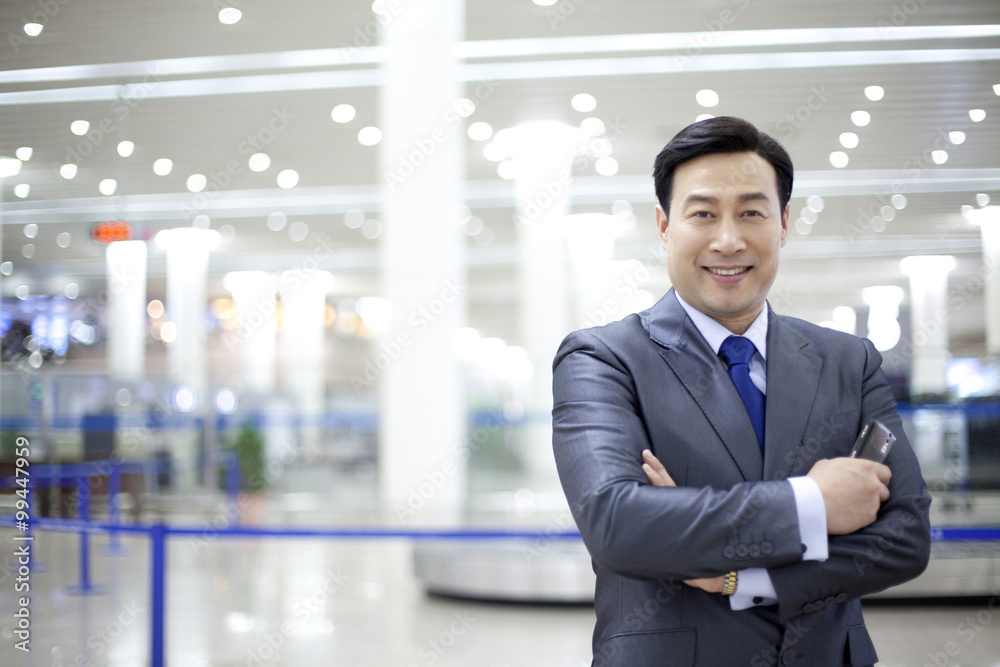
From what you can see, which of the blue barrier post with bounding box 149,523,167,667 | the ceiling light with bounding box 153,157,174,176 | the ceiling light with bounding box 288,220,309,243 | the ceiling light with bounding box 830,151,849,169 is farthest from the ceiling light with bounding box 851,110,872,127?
the ceiling light with bounding box 288,220,309,243

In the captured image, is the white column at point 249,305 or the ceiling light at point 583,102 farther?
the white column at point 249,305

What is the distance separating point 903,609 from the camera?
633 centimetres

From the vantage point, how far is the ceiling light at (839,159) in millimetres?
12133

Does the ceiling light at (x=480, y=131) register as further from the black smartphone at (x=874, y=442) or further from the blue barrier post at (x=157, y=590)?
the black smartphone at (x=874, y=442)

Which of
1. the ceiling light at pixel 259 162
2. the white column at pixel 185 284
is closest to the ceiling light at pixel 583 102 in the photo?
the ceiling light at pixel 259 162

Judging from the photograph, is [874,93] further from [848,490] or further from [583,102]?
[848,490]

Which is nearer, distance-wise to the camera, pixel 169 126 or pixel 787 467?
pixel 787 467

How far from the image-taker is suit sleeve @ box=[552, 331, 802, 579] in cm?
143

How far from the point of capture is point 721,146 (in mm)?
1671

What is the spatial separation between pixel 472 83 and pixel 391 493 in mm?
5963

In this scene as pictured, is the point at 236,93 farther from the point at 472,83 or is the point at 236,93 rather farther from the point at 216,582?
the point at 216,582

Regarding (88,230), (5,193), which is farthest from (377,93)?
(5,193)

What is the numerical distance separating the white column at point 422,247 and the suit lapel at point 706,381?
693 cm

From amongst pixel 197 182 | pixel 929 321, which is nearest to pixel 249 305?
pixel 197 182
